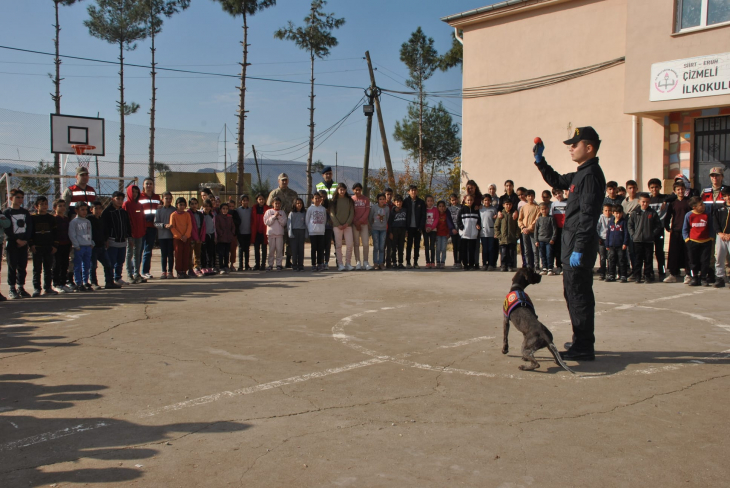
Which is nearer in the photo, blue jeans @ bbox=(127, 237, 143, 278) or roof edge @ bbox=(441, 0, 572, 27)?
blue jeans @ bbox=(127, 237, 143, 278)

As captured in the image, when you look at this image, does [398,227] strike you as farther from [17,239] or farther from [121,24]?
[121,24]

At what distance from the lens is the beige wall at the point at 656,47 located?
51.2 ft

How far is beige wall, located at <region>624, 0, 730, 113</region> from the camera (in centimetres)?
1559

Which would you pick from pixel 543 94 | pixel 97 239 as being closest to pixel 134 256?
pixel 97 239

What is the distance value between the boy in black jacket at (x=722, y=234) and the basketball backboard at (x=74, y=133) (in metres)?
20.2

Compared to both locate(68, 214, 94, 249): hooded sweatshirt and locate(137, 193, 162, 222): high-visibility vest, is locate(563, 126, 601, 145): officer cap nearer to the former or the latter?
locate(68, 214, 94, 249): hooded sweatshirt

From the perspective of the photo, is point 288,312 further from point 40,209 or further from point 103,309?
point 40,209

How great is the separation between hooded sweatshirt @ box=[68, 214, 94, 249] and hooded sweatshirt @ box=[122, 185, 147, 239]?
1307 mm

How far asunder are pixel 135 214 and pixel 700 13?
1478 cm

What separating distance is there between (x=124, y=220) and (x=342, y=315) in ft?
19.3

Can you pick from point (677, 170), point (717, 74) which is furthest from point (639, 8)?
point (677, 170)

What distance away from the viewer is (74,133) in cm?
2284

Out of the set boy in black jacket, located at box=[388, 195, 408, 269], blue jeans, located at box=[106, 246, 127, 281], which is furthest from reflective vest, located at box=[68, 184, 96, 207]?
boy in black jacket, located at box=[388, 195, 408, 269]

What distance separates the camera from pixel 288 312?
30.2ft
